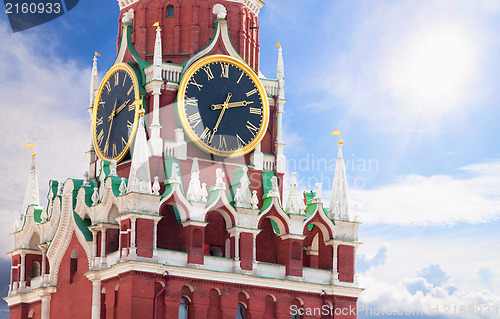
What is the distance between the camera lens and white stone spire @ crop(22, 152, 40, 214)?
56.1m

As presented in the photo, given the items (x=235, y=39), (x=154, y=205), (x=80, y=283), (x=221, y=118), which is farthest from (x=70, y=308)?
(x=235, y=39)

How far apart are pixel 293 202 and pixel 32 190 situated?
12181 millimetres

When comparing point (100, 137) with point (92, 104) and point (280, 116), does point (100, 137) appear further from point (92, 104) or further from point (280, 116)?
point (280, 116)

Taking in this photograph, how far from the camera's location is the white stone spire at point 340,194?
5262cm

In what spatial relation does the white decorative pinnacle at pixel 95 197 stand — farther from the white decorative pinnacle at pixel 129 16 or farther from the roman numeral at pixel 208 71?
the white decorative pinnacle at pixel 129 16

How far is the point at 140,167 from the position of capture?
48.9 metres

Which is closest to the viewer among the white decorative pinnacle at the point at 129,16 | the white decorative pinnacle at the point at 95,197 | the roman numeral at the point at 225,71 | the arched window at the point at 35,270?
the white decorative pinnacle at the point at 95,197

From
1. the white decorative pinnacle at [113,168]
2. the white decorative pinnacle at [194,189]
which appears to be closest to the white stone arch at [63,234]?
the white decorative pinnacle at [113,168]

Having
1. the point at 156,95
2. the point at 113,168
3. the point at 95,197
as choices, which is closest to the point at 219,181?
the point at 113,168

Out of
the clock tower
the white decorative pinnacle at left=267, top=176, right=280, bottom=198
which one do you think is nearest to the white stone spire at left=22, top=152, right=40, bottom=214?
the clock tower

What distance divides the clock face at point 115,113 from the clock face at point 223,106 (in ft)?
7.15

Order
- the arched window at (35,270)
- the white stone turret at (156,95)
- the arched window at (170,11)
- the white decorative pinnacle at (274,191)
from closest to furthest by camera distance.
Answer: the white stone turret at (156,95), the white decorative pinnacle at (274,191), the arched window at (170,11), the arched window at (35,270)

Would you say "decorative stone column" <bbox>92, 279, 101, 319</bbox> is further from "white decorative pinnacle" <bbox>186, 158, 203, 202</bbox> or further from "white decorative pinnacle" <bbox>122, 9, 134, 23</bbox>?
"white decorative pinnacle" <bbox>122, 9, 134, 23</bbox>

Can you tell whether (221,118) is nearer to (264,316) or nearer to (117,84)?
(117,84)
